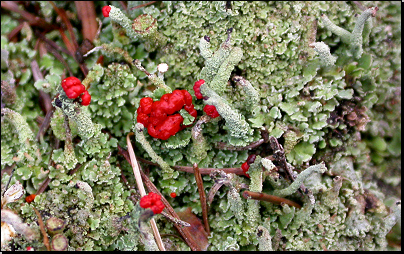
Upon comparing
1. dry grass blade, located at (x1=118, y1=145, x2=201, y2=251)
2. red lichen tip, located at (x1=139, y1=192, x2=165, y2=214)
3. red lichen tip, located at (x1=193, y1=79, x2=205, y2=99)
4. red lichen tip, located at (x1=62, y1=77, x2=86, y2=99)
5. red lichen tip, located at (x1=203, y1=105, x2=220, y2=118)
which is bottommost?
dry grass blade, located at (x1=118, y1=145, x2=201, y2=251)

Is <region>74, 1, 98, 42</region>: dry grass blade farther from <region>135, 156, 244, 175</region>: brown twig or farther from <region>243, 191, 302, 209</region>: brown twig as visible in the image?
<region>243, 191, 302, 209</region>: brown twig

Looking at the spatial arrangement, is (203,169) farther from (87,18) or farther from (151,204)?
(87,18)

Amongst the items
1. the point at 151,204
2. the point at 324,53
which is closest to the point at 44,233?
the point at 151,204

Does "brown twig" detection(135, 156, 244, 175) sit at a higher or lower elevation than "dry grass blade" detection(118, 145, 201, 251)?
higher

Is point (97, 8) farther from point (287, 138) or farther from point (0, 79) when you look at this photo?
point (287, 138)

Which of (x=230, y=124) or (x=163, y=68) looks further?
(x=163, y=68)

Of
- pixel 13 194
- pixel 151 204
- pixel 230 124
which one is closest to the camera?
pixel 151 204

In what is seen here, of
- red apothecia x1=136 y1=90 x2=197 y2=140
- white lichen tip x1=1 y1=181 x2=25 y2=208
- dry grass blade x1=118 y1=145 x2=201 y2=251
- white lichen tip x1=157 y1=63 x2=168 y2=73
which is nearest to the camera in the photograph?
white lichen tip x1=1 y1=181 x2=25 y2=208

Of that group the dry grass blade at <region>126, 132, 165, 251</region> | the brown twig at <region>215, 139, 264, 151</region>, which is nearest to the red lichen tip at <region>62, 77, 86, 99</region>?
the dry grass blade at <region>126, 132, 165, 251</region>

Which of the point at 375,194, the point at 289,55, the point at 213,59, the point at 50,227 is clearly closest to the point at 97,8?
the point at 213,59

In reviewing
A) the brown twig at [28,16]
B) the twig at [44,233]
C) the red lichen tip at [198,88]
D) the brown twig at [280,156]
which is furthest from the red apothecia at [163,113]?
the brown twig at [28,16]
